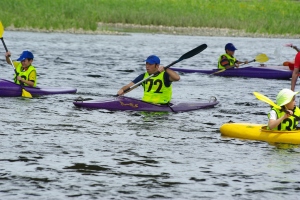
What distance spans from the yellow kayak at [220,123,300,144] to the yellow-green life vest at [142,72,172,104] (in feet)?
6.97

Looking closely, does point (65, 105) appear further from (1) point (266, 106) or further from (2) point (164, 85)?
(1) point (266, 106)

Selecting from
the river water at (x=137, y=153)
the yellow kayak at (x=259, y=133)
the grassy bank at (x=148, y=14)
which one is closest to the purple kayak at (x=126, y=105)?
the river water at (x=137, y=153)

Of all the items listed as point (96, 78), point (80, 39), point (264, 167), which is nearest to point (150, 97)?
point (264, 167)

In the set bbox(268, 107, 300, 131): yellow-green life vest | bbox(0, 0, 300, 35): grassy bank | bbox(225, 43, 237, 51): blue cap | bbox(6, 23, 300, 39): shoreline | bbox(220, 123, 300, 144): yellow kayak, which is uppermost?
bbox(0, 0, 300, 35): grassy bank

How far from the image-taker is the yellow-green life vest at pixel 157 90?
13336 millimetres

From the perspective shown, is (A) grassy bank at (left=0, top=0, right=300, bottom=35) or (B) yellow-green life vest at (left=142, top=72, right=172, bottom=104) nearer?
(B) yellow-green life vest at (left=142, top=72, right=172, bottom=104)

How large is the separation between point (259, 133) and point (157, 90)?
9.49 ft

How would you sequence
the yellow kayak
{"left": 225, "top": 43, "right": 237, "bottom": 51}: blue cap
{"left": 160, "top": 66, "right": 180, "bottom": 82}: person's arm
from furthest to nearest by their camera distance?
{"left": 225, "top": 43, "right": 237, "bottom": 51}: blue cap < {"left": 160, "top": 66, "right": 180, "bottom": 82}: person's arm < the yellow kayak

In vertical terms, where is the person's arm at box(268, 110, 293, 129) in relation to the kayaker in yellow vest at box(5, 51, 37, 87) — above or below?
below

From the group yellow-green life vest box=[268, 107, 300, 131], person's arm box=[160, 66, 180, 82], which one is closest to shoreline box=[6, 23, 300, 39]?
person's arm box=[160, 66, 180, 82]

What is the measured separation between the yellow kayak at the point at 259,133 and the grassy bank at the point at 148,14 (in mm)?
26736

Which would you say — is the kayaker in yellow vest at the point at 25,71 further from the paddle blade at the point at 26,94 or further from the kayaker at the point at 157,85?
the kayaker at the point at 157,85

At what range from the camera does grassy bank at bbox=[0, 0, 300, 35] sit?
125 ft

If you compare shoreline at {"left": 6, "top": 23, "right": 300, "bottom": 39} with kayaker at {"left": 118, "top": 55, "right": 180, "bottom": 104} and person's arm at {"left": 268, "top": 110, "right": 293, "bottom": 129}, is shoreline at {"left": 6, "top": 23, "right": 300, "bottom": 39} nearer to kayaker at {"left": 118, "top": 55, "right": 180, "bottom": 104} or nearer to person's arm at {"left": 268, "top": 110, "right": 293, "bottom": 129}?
kayaker at {"left": 118, "top": 55, "right": 180, "bottom": 104}
